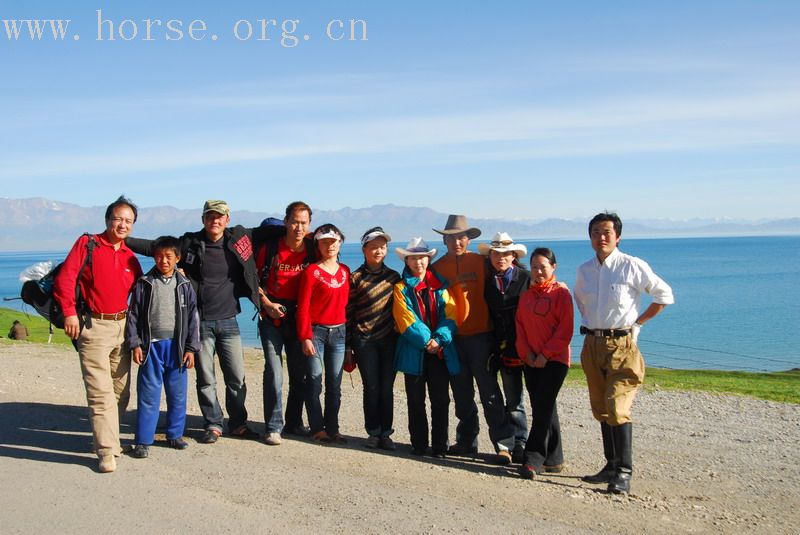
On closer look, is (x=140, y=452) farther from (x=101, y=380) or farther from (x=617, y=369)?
(x=617, y=369)

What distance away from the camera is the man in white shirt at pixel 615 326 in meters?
6.50

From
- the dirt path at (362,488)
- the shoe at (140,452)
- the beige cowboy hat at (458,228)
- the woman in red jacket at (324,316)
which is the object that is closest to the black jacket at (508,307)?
the beige cowboy hat at (458,228)

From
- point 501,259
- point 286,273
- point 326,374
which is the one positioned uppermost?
point 501,259

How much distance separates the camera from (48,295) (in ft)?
22.4

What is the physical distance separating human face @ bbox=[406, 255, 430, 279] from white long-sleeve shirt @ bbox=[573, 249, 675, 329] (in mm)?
1583

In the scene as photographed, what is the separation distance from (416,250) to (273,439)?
232cm

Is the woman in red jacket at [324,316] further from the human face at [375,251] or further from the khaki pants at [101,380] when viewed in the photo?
the khaki pants at [101,380]

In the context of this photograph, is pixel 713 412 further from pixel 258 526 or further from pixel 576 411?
pixel 258 526

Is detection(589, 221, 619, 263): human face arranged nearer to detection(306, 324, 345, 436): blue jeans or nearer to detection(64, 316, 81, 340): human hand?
detection(306, 324, 345, 436): blue jeans

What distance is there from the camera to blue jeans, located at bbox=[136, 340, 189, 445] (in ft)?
22.8

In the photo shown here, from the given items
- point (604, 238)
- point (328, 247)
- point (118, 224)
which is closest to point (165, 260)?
point (118, 224)

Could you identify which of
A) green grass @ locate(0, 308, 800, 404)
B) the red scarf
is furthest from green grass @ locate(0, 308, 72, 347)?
the red scarf

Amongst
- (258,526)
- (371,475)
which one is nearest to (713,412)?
(371,475)

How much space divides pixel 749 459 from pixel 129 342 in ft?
20.8
